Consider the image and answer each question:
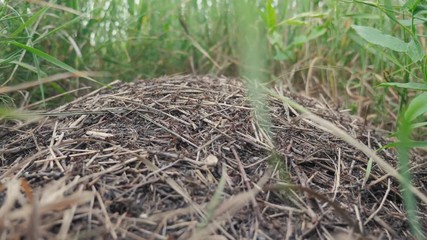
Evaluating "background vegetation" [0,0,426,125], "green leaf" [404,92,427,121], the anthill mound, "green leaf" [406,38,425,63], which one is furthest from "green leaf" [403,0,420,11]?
"background vegetation" [0,0,426,125]

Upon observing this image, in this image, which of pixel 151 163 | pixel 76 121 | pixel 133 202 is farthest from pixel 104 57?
pixel 133 202

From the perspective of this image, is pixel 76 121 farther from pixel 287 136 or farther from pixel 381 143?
pixel 381 143

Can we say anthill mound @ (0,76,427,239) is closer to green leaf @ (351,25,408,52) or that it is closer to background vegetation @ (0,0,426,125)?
green leaf @ (351,25,408,52)

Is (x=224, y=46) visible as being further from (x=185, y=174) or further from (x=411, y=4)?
(x=185, y=174)

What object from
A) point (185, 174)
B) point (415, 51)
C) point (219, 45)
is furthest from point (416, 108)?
point (219, 45)

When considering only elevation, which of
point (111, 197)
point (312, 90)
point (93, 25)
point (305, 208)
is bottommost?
point (312, 90)

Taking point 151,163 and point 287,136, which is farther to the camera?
point 287,136

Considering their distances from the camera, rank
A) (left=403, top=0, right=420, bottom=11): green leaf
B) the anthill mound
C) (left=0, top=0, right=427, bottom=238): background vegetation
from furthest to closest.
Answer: (left=0, top=0, right=427, bottom=238): background vegetation, (left=403, top=0, right=420, bottom=11): green leaf, the anthill mound

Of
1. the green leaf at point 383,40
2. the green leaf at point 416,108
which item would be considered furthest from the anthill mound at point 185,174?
the green leaf at point 383,40
